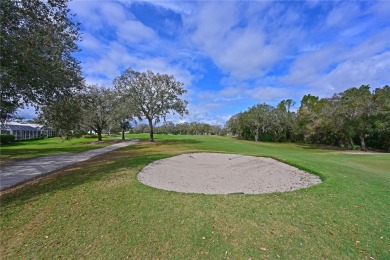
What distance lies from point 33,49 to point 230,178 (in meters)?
9.83

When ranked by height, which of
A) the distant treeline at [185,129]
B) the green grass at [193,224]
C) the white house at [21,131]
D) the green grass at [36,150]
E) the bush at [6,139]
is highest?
the distant treeline at [185,129]

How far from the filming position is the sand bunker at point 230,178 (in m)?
8.21

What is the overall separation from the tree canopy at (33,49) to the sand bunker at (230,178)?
5.84m

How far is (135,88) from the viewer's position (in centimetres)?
3164

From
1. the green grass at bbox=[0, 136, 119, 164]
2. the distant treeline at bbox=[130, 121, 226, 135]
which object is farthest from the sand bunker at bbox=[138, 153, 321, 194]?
the distant treeline at bbox=[130, 121, 226, 135]

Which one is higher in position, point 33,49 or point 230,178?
point 33,49

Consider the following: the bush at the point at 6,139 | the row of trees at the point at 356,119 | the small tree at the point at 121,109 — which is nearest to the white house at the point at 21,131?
the bush at the point at 6,139

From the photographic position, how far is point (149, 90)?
104ft

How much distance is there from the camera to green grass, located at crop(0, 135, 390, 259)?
162 inches

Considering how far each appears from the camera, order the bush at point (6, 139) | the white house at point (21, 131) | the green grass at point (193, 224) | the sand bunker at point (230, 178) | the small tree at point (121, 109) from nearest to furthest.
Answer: the green grass at point (193, 224) < the sand bunker at point (230, 178) < the small tree at point (121, 109) < the bush at point (6, 139) < the white house at point (21, 131)

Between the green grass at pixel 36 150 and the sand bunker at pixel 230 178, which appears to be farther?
the green grass at pixel 36 150

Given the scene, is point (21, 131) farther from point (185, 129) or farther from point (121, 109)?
point (185, 129)

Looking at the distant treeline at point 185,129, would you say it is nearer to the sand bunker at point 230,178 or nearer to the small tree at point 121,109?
the small tree at point 121,109

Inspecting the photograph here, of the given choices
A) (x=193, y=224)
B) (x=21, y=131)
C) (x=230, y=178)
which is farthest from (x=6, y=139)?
(x=193, y=224)
